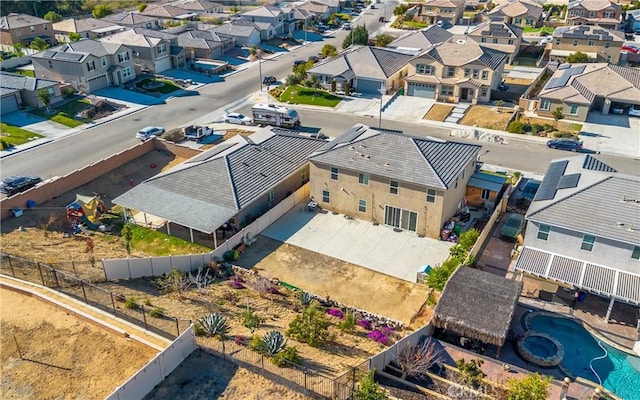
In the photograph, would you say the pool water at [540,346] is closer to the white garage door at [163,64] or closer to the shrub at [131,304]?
the shrub at [131,304]

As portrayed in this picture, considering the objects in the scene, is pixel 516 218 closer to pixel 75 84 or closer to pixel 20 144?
pixel 20 144

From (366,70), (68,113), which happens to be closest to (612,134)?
(366,70)

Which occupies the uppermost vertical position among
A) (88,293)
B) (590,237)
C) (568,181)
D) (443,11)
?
(443,11)

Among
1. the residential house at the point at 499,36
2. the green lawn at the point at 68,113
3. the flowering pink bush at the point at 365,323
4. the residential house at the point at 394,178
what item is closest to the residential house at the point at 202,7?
the green lawn at the point at 68,113

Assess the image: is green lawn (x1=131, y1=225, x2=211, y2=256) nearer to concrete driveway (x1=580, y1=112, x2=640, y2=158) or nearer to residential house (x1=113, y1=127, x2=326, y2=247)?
residential house (x1=113, y1=127, x2=326, y2=247)

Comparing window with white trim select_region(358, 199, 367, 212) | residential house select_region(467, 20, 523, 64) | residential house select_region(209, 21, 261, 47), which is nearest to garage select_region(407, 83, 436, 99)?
residential house select_region(467, 20, 523, 64)

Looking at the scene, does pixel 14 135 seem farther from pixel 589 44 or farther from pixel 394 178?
pixel 589 44
